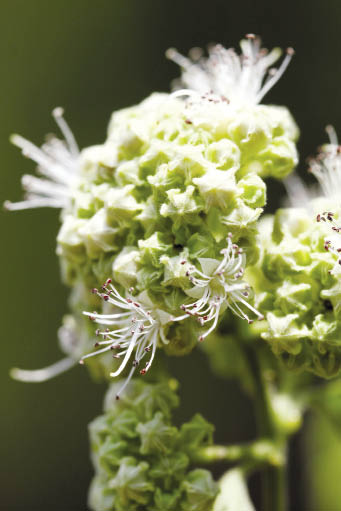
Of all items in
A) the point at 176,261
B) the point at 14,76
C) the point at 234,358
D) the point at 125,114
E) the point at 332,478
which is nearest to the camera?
the point at 176,261

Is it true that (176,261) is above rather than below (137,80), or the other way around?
above

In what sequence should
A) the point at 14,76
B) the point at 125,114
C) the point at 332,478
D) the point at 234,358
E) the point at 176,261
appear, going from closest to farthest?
the point at 176,261 < the point at 125,114 < the point at 234,358 < the point at 332,478 < the point at 14,76

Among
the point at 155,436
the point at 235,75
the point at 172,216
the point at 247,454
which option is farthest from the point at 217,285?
the point at 235,75

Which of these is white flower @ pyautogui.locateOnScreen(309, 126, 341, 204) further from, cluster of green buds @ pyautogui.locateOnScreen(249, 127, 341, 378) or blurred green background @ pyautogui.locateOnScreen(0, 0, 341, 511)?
blurred green background @ pyautogui.locateOnScreen(0, 0, 341, 511)

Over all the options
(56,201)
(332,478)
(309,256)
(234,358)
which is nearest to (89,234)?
(56,201)

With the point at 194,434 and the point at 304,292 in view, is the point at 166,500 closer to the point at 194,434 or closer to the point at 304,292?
the point at 194,434


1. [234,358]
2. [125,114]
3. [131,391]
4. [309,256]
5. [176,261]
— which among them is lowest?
[234,358]

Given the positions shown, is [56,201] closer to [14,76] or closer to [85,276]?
[85,276]
